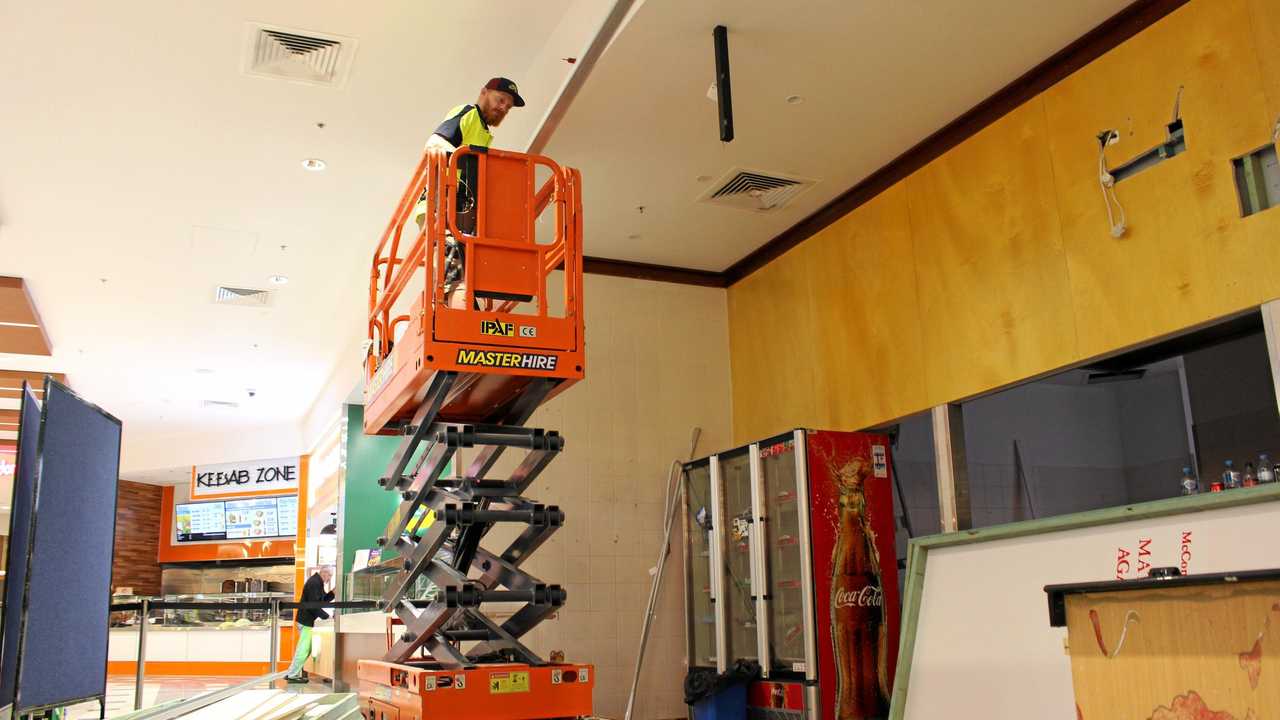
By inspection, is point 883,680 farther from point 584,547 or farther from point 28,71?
point 28,71

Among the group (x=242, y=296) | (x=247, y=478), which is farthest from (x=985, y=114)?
(x=247, y=478)

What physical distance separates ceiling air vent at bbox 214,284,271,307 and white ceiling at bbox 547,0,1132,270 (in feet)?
14.6

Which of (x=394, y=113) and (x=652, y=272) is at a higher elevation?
(x=394, y=113)

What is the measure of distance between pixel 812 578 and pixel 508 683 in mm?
2606

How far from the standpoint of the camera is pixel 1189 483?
5340mm

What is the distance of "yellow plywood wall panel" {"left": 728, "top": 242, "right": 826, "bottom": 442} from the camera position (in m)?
8.10

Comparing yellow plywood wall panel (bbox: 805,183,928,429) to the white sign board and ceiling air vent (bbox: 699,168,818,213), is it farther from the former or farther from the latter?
the white sign board

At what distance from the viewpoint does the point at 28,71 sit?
641 cm

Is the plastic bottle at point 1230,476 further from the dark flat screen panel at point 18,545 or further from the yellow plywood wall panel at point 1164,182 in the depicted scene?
the dark flat screen panel at point 18,545

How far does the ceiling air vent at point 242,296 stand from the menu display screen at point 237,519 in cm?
780

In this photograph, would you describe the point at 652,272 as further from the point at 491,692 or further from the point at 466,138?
the point at 491,692

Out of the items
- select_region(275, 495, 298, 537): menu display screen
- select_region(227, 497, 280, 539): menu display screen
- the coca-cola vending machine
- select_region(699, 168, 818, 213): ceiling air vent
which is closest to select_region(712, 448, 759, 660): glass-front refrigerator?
the coca-cola vending machine

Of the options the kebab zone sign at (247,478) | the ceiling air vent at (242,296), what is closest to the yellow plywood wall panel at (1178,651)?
the ceiling air vent at (242,296)

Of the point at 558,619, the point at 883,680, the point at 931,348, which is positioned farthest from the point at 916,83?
the point at 558,619
